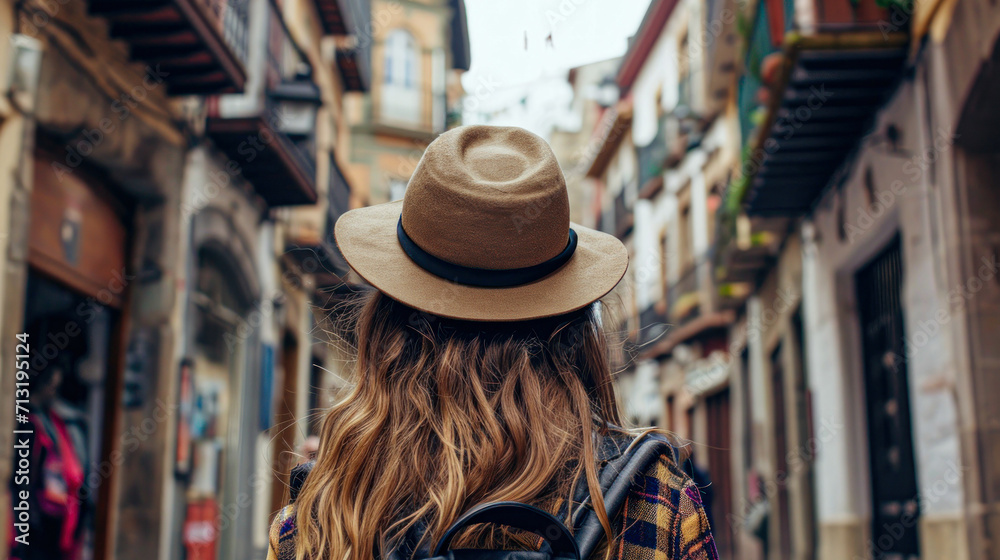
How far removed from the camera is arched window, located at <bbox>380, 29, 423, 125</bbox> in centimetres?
2147

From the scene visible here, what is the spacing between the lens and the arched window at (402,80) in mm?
21469

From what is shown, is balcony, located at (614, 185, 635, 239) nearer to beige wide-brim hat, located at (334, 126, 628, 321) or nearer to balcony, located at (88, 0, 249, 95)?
balcony, located at (88, 0, 249, 95)

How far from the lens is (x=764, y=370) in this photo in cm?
1381

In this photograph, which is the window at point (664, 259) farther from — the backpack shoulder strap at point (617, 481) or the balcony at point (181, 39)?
the backpack shoulder strap at point (617, 481)

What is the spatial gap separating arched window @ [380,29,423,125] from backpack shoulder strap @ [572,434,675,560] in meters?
20.2

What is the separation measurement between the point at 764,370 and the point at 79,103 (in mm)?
10062

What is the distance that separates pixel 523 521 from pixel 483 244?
0.52 meters

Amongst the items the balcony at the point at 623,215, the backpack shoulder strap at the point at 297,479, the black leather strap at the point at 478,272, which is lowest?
the backpack shoulder strap at the point at 297,479

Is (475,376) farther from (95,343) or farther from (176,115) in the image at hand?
(176,115)

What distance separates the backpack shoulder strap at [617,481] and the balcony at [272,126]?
791 centimetres

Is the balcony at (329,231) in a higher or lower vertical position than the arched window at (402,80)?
lower

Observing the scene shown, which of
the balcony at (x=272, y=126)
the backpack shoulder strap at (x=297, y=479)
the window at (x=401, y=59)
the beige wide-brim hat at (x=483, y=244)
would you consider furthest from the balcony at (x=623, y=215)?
the backpack shoulder strap at (x=297, y=479)

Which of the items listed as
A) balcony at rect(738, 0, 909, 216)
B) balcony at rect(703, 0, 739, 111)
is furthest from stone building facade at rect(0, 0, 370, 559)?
balcony at rect(703, 0, 739, 111)

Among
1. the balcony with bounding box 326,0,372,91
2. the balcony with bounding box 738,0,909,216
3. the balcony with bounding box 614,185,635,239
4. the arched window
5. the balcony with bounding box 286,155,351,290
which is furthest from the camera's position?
the balcony with bounding box 614,185,635,239
